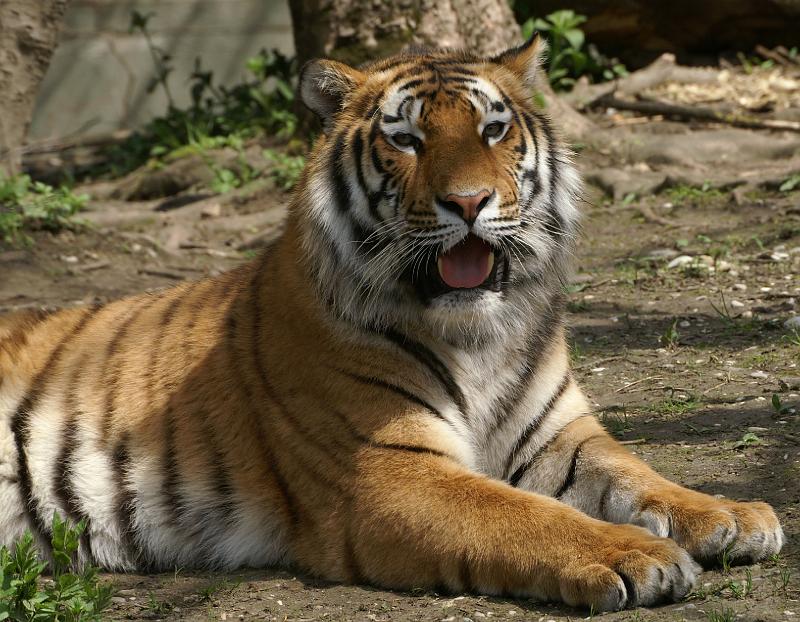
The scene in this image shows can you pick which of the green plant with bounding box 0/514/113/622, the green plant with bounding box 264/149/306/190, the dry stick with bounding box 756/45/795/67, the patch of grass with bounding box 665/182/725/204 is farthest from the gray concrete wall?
the green plant with bounding box 0/514/113/622

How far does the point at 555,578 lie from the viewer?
8.91 ft

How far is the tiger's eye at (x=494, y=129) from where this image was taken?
3.24m

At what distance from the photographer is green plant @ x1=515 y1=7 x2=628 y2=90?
322 inches

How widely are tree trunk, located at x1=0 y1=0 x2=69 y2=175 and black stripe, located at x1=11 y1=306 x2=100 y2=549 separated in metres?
3.24

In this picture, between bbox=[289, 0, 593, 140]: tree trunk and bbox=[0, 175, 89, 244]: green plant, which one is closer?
bbox=[0, 175, 89, 244]: green plant

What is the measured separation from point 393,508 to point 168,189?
531cm

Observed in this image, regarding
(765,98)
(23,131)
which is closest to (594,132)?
(765,98)

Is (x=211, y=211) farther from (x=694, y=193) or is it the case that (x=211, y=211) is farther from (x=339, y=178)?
(x=339, y=178)

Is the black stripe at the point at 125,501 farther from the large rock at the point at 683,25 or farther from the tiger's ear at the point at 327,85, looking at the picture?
the large rock at the point at 683,25

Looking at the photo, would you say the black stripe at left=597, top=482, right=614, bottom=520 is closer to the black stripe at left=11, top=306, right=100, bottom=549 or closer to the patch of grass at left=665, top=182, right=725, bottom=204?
the black stripe at left=11, top=306, right=100, bottom=549

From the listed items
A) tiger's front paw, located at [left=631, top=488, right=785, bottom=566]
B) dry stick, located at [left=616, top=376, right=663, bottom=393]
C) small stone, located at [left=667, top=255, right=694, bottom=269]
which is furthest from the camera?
small stone, located at [left=667, top=255, right=694, bottom=269]

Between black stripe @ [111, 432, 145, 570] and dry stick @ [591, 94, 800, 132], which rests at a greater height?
dry stick @ [591, 94, 800, 132]

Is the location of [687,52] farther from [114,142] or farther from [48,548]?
[48,548]

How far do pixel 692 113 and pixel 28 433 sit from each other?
545cm
